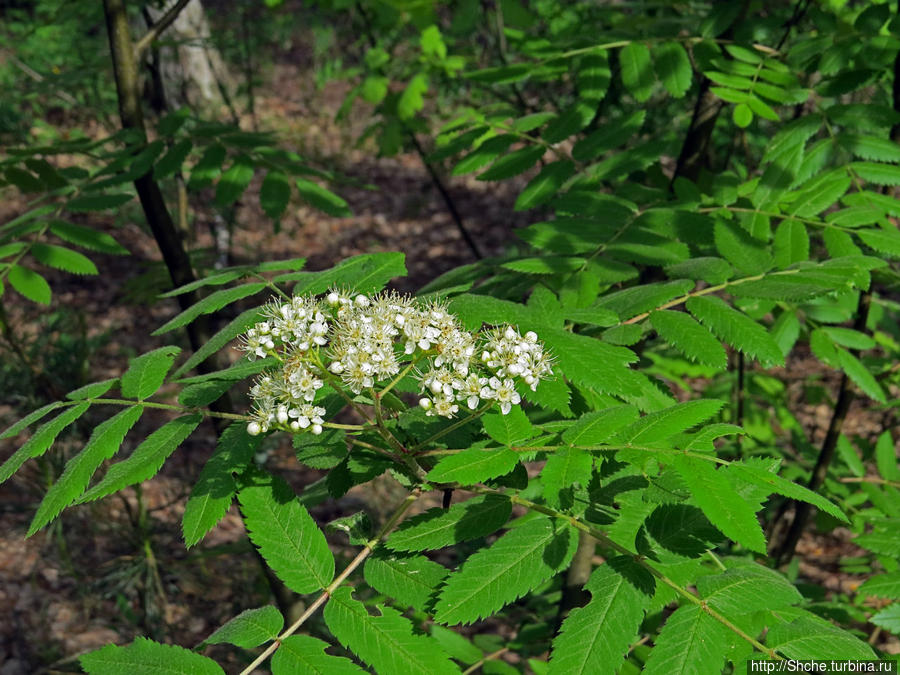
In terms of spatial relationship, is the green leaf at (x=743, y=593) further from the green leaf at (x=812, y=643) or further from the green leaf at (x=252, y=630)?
the green leaf at (x=252, y=630)

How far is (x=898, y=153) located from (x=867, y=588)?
117cm

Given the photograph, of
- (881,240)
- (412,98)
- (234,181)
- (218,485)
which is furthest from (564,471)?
(412,98)

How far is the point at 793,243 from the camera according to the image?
1.90 meters

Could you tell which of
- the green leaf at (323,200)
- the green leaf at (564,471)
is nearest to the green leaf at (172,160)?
the green leaf at (323,200)

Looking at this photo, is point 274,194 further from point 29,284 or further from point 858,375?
point 858,375

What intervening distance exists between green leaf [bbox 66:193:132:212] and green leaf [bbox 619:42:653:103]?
5.18 feet

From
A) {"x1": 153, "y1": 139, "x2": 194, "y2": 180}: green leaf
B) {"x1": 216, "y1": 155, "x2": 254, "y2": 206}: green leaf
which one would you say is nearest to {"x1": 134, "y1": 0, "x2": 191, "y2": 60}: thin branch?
{"x1": 153, "y1": 139, "x2": 194, "y2": 180}: green leaf

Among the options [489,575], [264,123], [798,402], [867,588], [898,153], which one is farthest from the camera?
[264,123]

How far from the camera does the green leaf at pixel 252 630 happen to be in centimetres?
117

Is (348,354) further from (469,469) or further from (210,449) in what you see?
(210,449)

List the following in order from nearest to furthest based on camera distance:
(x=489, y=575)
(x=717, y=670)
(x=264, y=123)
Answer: (x=717, y=670) < (x=489, y=575) < (x=264, y=123)

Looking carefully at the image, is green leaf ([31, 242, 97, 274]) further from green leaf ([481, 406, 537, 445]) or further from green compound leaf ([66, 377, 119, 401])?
green leaf ([481, 406, 537, 445])

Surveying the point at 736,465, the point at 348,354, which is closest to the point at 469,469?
the point at 348,354

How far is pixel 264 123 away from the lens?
9.29 meters
